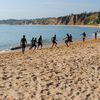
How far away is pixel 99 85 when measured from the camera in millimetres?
12219

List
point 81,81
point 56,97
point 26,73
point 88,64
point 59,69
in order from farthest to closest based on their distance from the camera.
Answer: point 88,64
point 59,69
point 26,73
point 81,81
point 56,97

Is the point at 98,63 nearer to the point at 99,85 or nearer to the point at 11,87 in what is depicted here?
the point at 99,85

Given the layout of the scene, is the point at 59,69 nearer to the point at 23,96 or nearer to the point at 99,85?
the point at 99,85

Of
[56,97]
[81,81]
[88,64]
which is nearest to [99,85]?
[81,81]

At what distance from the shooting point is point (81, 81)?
12.9 meters

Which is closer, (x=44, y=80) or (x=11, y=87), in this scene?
(x=11, y=87)

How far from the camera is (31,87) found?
11.8 meters

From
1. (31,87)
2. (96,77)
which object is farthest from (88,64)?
(31,87)

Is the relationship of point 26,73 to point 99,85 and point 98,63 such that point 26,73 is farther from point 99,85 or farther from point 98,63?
point 98,63

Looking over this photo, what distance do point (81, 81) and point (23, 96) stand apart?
3.20 meters

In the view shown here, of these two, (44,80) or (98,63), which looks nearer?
(44,80)

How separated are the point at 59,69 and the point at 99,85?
11.9 feet

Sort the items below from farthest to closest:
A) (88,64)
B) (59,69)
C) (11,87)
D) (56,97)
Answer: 1. (88,64)
2. (59,69)
3. (11,87)
4. (56,97)

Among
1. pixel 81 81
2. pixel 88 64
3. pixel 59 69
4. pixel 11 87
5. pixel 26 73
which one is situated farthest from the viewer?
pixel 88 64
